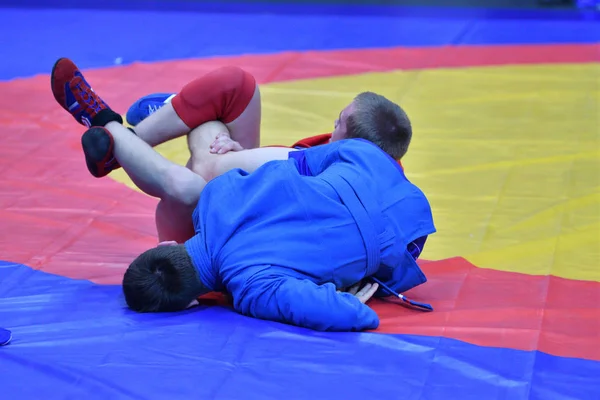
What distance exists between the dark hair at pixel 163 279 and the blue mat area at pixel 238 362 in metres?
0.05

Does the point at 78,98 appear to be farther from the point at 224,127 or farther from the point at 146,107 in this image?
the point at 224,127

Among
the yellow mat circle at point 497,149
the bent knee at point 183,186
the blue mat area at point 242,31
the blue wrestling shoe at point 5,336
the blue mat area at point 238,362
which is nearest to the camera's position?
the blue mat area at point 238,362

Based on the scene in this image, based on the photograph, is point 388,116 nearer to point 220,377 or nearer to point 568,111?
point 220,377

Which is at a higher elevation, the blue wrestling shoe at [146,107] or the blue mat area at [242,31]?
the blue wrestling shoe at [146,107]

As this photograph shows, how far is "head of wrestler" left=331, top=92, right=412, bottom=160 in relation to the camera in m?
2.48

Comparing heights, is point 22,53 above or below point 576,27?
above

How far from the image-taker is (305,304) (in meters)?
2.13

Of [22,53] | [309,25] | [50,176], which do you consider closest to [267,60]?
[309,25]

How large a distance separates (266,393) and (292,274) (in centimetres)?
37

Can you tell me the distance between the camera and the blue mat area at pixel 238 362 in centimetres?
189

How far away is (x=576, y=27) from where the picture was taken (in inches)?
207

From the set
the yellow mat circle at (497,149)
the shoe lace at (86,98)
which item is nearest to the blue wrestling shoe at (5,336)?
the shoe lace at (86,98)

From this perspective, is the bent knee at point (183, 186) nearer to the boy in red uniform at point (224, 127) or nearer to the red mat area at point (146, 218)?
the boy in red uniform at point (224, 127)

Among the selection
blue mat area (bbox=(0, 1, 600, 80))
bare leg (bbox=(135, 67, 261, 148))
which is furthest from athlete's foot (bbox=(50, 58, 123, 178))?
blue mat area (bbox=(0, 1, 600, 80))
